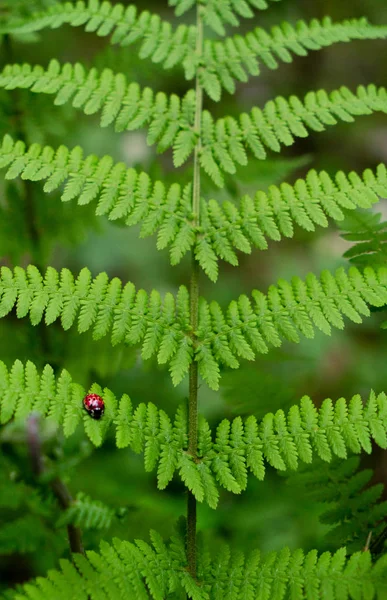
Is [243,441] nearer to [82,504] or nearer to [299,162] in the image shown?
[82,504]

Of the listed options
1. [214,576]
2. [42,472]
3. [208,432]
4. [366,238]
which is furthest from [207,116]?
[214,576]

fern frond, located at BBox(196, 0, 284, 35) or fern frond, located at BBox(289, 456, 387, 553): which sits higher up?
fern frond, located at BBox(196, 0, 284, 35)

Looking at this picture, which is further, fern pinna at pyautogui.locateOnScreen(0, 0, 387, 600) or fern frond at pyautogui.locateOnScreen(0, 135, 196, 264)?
fern frond at pyautogui.locateOnScreen(0, 135, 196, 264)

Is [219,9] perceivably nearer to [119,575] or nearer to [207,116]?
[207,116]

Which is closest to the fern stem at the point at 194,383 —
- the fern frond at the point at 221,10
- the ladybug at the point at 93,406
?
the fern frond at the point at 221,10

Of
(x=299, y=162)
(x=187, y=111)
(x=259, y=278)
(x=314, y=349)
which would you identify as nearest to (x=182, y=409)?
(x=187, y=111)

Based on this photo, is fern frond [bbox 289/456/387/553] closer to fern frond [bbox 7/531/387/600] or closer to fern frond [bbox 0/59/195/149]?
fern frond [bbox 7/531/387/600]

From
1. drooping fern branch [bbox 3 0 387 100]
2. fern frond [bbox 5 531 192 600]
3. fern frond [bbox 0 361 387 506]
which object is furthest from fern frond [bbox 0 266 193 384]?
drooping fern branch [bbox 3 0 387 100]
